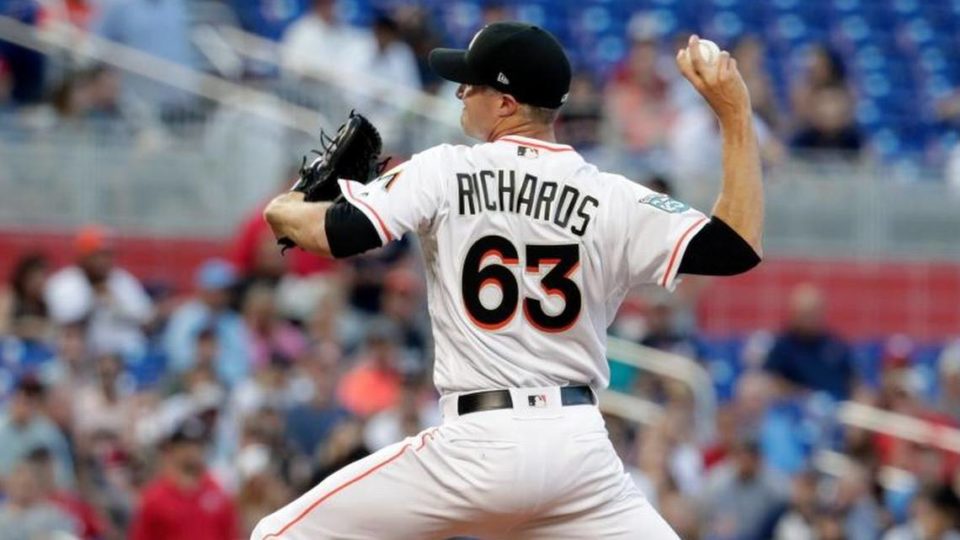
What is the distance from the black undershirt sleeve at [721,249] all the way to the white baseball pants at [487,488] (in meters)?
0.50

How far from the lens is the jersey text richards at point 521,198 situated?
5.77 metres

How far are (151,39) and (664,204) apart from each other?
9074 millimetres

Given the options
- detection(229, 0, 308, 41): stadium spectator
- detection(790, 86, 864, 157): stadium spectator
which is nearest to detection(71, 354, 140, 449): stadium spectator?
detection(229, 0, 308, 41): stadium spectator

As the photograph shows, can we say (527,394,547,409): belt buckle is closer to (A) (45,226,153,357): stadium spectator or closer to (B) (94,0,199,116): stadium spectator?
(A) (45,226,153,357): stadium spectator

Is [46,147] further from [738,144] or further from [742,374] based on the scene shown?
[738,144]

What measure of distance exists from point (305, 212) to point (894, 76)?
12614 millimetres

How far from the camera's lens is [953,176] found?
51.0 feet

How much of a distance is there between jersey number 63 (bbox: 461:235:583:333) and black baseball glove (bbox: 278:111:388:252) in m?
0.41

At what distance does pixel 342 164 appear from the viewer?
Answer: 595 centimetres

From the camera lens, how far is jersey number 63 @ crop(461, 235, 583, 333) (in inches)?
227

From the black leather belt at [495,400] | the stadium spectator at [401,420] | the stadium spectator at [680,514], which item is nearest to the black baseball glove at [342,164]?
the black leather belt at [495,400]

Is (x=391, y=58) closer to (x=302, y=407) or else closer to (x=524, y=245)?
(x=302, y=407)

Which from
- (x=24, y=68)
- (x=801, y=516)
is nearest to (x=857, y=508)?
(x=801, y=516)

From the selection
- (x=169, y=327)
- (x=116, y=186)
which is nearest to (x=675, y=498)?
(x=169, y=327)
